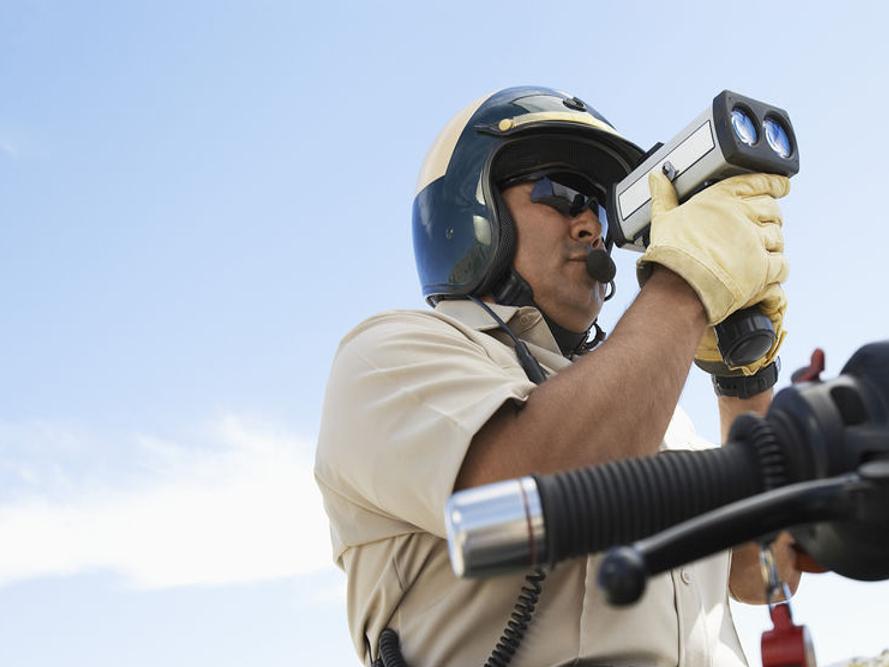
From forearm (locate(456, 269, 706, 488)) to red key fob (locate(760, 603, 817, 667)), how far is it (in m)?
1.15

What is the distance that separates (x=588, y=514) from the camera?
104 centimetres

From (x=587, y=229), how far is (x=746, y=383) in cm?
78

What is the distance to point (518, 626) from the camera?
8.46 ft

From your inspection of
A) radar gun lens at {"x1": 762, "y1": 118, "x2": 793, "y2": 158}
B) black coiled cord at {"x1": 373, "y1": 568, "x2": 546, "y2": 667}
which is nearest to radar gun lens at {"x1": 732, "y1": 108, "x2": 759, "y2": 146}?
radar gun lens at {"x1": 762, "y1": 118, "x2": 793, "y2": 158}

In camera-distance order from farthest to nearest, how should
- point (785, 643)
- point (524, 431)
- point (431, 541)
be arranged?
point (431, 541), point (524, 431), point (785, 643)

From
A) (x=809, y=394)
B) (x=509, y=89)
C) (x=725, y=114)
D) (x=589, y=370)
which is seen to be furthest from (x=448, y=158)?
(x=809, y=394)

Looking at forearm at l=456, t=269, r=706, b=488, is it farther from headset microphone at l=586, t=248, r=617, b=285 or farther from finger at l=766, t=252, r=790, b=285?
headset microphone at l=586, t=248, r=617, b=285

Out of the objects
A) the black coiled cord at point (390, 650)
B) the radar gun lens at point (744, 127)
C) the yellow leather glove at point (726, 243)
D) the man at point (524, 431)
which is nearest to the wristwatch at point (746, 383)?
the man at point (524, 431)

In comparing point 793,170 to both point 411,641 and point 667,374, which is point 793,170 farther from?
point 411,641

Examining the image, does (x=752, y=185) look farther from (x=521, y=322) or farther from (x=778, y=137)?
(x=521, y=322)

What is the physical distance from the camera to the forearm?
2455mm

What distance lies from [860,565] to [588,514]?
0.31 meters

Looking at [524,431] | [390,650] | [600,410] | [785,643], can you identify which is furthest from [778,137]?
[785,643]

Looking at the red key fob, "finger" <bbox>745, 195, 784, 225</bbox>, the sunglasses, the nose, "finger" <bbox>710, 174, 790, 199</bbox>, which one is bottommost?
the red key fob
